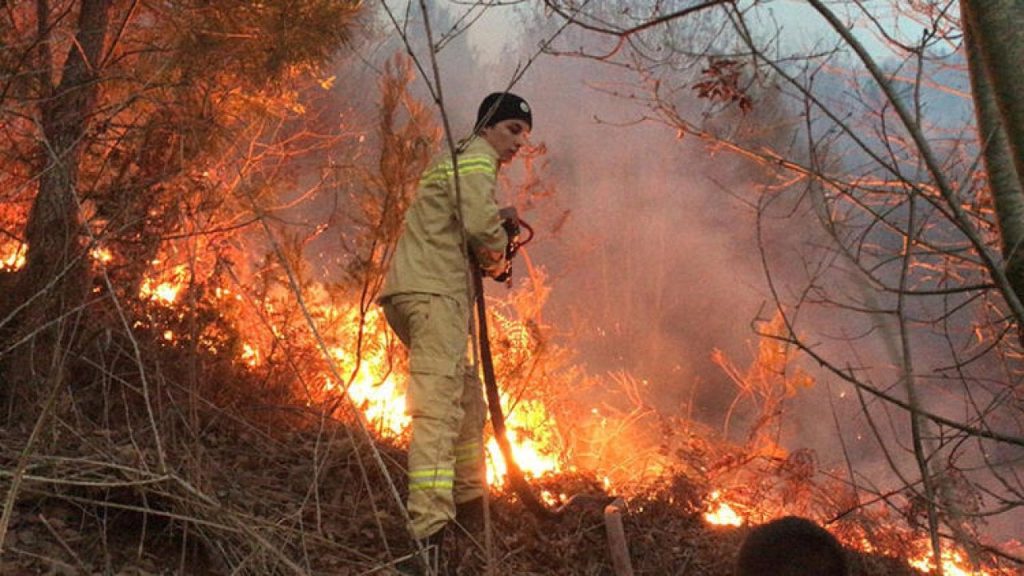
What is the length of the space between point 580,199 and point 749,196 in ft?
16.6

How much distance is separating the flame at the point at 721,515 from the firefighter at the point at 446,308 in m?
1.81

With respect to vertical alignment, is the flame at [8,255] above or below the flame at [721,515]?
above

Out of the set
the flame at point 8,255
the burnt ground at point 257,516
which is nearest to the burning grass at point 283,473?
the burnt ground at point 257,516

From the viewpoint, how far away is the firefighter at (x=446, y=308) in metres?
3.33

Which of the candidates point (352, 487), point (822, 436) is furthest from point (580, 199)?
point (352, 487)

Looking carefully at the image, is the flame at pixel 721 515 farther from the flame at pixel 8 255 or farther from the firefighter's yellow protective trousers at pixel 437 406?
the flame at pixel 8 255

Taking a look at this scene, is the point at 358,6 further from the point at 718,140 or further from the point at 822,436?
the point at 822,436

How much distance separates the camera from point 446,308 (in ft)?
11.7

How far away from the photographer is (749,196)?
2202cm

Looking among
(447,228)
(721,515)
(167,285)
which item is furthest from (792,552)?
(167,285)

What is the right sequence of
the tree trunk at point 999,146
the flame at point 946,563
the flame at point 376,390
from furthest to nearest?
the flame at point 376,390 → the flame at point 946,563 → the tree trunk at point 999,146

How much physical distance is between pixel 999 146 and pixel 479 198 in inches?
81.0

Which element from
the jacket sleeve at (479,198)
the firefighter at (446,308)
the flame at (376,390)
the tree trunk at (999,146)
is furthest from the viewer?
the flame at (376,390)

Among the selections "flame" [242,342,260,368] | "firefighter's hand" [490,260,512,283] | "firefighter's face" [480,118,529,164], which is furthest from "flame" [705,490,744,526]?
"flame" [242,342,260,368]
